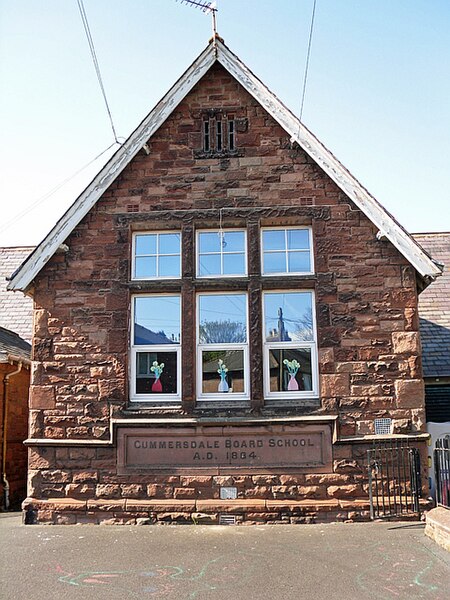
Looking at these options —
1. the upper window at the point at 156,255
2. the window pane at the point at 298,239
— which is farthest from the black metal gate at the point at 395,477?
the upper window at the point at 156,255

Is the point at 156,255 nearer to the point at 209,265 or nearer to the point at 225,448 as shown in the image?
the point at 209,265

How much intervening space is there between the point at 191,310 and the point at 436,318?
6.32m

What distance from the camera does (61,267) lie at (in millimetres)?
10609

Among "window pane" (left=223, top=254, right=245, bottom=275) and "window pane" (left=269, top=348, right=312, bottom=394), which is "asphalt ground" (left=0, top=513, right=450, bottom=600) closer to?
"window pane" (left=269, top=348, right=312, bottom=394)

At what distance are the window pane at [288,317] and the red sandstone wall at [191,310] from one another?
11.5 inches

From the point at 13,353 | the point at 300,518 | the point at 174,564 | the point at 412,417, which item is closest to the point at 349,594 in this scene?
the point at 174,564

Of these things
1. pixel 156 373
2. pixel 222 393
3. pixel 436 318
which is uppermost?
pixel 436 318

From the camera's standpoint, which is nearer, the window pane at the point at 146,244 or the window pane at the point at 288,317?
the window pane at the point at 288,317

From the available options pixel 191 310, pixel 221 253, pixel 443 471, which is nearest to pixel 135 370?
pixel 191 310

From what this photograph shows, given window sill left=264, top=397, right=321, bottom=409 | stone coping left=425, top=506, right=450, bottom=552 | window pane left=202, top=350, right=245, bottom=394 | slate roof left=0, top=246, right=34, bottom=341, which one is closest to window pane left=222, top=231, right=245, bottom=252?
window pane left=202, top=350, right=245, bottom=394

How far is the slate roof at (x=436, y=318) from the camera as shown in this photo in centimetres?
1244

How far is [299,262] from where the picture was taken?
34.8 ft

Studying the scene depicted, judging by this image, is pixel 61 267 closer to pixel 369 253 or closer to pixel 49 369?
pixel 49 369

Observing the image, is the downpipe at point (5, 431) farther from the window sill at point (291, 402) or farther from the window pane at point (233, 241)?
the window sill at point (291, 402)
